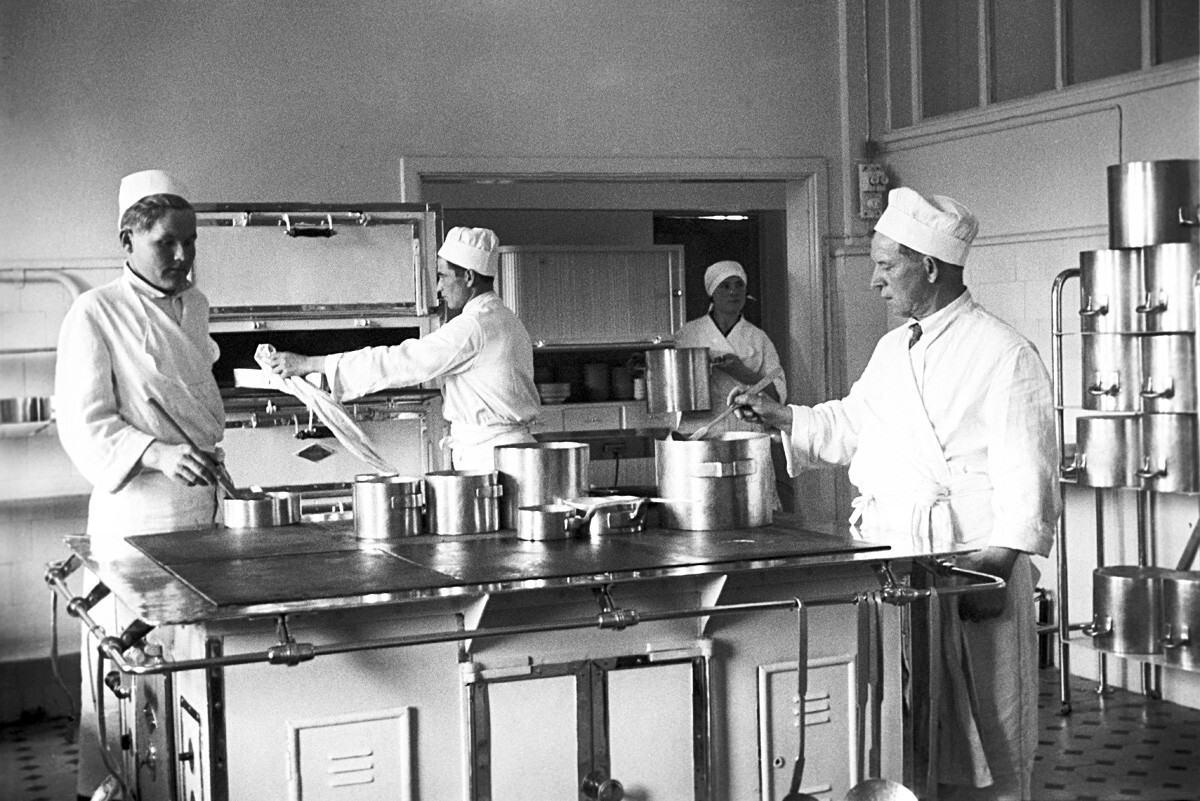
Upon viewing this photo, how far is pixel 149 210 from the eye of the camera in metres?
3.89

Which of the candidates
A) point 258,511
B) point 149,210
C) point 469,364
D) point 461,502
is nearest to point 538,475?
point 461,502

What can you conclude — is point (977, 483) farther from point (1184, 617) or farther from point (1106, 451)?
point (1106, 451)

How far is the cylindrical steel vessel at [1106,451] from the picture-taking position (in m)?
4.92

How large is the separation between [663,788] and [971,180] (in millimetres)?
4017

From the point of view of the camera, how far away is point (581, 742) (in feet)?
10.2

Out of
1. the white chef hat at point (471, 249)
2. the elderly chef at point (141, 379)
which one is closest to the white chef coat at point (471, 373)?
the white chef hat at point (471, 249)

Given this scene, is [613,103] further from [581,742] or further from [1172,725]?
[581,742]

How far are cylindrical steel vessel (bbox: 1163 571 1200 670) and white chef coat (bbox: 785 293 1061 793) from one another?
2.67 feet

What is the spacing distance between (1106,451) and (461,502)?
2552 millimetres

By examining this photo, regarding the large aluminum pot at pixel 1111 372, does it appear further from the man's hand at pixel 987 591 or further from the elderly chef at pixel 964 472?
the man's hand at pixel 987 591

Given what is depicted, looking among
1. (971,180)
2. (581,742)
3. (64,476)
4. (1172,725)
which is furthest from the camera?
(971,180)

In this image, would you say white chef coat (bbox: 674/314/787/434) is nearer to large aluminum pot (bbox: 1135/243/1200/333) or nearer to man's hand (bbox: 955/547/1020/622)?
large aluminum pot (bbox: 1135/243/1200/333)

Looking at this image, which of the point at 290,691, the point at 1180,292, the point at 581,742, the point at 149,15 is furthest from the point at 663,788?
the point at 149,15

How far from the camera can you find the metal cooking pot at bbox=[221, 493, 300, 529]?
12.5 feet
